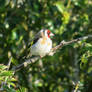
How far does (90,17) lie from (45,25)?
870 millimetres

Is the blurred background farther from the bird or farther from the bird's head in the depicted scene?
the bird

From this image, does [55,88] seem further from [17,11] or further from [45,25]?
[17,11]

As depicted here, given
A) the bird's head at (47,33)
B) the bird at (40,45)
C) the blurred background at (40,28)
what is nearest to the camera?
the bird at (40,45)

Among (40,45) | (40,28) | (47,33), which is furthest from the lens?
(40,28)

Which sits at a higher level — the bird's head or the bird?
the bird's head

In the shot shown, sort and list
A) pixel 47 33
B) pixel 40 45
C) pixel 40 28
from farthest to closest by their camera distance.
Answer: pixel 40 28
pixel 47 33
pixel 40 45

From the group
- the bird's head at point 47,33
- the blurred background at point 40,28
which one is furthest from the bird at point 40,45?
the blurred background at point 40,28

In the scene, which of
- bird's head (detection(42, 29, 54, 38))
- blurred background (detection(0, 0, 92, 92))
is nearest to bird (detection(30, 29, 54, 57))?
bird's head (detection(42, 29, 54, 38))

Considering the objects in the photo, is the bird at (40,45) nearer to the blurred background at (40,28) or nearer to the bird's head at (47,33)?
the bird's head at (47,33)

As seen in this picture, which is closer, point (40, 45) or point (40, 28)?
point (40, 45)

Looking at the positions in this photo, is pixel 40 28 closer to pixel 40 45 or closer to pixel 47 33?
pixel 47 33

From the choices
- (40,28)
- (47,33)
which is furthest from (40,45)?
(40,28)

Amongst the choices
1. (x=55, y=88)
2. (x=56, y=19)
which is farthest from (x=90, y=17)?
(x=55, y=88)

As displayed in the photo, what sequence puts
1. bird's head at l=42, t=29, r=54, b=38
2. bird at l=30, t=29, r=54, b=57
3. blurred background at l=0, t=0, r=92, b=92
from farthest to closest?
bird's head at l=42, t=29, r=54, b=38
blurred background at l=0, t=0, r=92, b=92
bird at l=30, t=29, r=54, b=57
